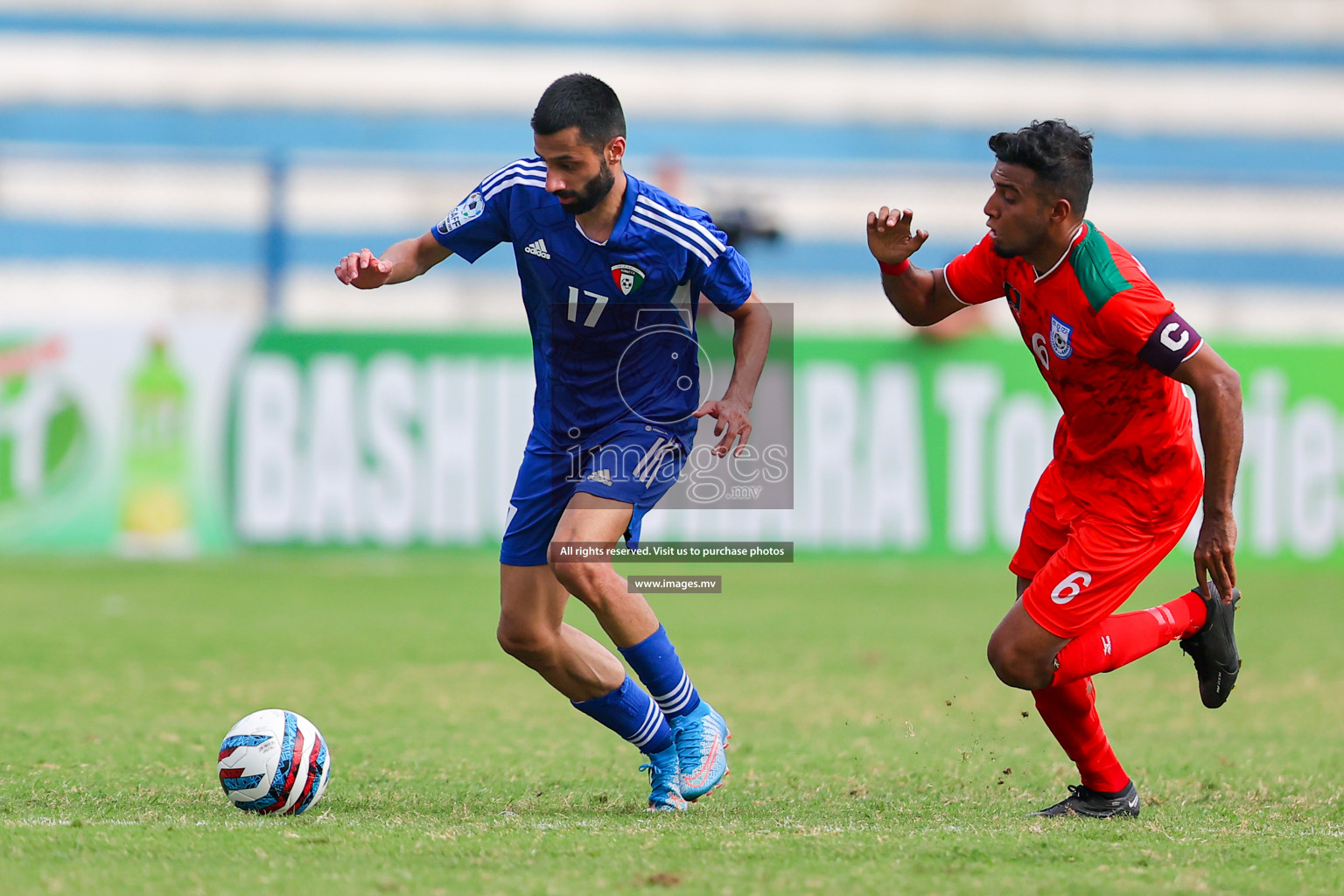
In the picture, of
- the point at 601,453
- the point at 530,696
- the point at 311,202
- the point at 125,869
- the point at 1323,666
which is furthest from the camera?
the point at 311,202

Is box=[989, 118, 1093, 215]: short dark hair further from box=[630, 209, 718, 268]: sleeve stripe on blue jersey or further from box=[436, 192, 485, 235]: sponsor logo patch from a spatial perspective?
box=[436, 192, 485, 235]: sponsor logo patch

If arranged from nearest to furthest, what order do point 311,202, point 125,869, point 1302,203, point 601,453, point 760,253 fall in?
point 125,869 < point 601,453 < point 760,253 < point 311,202 < point 1302,203

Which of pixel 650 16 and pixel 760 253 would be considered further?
pixel 650 16

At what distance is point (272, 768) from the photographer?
14.9 ft

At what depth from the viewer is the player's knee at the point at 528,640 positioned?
5008 mm

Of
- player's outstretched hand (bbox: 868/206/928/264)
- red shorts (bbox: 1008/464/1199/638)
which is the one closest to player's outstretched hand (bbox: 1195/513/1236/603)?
red shorts (bbox: 1008/464/1199/638)

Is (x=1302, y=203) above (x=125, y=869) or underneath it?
above

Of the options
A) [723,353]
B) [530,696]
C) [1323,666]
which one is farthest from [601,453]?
[723,353]

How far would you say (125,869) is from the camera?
376 centimetres

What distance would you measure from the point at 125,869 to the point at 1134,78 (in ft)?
77.9

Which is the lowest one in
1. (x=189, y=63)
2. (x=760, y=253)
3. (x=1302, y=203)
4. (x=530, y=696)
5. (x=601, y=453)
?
(x=530, y=696)

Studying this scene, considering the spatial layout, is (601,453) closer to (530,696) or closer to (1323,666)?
(530,696)

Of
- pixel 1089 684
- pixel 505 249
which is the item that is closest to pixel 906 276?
pixel 1089 684

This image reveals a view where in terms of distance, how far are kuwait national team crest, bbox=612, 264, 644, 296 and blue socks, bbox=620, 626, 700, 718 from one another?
1142mm
